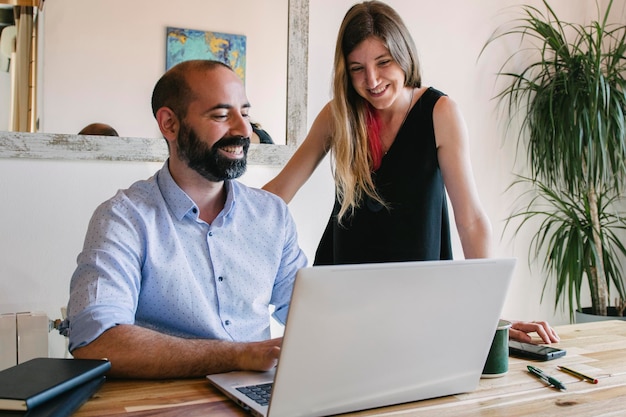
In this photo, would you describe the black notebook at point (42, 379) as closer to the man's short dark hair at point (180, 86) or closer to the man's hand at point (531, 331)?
the man's short dark hair at point (180, 86)

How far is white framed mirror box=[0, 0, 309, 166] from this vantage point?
2.36 m

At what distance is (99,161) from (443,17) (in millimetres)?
1735

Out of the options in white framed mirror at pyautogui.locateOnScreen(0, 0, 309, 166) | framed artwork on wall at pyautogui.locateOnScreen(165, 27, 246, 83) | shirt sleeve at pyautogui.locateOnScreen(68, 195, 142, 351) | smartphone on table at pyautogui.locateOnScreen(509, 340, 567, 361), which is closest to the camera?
shirt sleeve at pyautogui.locateOnScreen(68, 195, 142, 351)

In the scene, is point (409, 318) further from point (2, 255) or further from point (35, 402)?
point (2, 255)

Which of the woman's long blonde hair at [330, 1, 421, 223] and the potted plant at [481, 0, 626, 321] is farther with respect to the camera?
the potted plant at [481, 0, 626, 321]

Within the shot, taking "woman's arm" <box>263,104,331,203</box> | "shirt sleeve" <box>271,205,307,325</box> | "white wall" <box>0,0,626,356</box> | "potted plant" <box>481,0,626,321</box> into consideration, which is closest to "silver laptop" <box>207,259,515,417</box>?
"shirt sleeve" <box>271,205,307,325</box>

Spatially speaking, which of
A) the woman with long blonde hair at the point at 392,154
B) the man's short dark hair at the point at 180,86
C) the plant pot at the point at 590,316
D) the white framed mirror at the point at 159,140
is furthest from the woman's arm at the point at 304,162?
the plant pot at the point at 590,316

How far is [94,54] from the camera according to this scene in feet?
8.07

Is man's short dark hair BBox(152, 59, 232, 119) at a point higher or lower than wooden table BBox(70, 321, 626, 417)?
higher

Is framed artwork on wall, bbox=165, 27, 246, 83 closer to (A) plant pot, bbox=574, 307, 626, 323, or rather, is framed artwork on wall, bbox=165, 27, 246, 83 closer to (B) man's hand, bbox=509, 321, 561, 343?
(B) man's hand, bbox=509, 321, 561, 343

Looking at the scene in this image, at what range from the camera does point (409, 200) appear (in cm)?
198

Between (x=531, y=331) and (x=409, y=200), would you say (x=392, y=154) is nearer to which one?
(x=409, y=200)

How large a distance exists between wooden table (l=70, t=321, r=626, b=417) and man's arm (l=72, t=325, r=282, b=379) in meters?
Result: 0.02

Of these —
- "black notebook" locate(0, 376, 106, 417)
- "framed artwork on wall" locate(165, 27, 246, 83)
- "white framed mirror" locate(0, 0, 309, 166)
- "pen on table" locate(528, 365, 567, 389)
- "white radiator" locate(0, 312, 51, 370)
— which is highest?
A: "framed artwork on wall" locate(165, 27, 246, 83)
